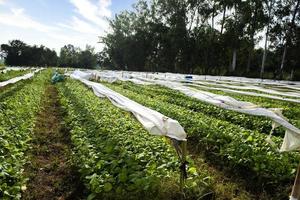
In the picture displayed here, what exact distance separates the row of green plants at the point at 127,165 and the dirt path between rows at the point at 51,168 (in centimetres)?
24

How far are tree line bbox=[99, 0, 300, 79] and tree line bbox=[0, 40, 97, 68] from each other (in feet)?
35.4

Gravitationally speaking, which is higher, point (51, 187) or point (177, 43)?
point (177, 43)

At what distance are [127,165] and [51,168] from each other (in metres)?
1.79

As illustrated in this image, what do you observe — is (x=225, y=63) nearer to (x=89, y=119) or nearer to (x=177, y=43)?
(x=177, y=43)

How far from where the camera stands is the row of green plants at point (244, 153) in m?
5.12

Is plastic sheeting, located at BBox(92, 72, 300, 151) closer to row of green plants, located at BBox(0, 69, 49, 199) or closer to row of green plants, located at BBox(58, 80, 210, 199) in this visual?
row of green plants, located at BBox(58, 80, 210, 199)

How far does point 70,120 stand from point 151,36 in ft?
163

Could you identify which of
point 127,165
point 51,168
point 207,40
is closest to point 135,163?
point 127,165

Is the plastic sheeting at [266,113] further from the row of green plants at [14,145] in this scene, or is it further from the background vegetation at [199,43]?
the background vegetation at [199,43]

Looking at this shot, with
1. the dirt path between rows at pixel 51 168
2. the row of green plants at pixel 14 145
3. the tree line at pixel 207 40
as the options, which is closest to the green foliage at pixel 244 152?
the dirt path between rows at pixel 51 168

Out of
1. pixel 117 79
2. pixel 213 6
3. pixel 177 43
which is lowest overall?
pixel 117 79

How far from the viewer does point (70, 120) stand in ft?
29.1

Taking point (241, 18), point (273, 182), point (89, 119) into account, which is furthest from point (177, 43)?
point (273, 182)

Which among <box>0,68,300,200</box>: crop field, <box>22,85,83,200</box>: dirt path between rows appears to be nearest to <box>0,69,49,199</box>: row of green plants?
<box>0,68,300,200</box>: crop field
